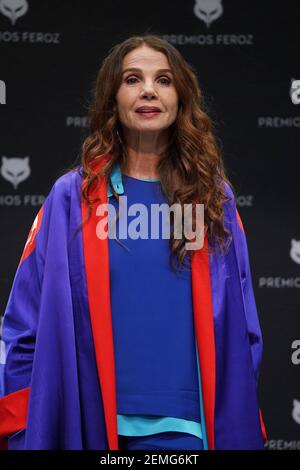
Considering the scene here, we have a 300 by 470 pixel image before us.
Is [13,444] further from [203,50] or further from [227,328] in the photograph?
[203,50]

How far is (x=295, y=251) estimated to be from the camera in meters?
3.79

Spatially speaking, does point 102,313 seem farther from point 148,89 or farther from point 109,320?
point 148,89

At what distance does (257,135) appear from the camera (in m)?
3.80

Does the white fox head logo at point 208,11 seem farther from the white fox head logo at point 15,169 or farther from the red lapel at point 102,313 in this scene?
the red lapel at point 102,313

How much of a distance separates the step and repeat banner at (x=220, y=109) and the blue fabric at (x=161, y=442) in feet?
6.20

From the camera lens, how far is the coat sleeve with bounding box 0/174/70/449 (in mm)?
2018

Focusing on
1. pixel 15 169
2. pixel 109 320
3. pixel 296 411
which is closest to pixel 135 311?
pixel 109 320

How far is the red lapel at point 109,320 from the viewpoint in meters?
1.93

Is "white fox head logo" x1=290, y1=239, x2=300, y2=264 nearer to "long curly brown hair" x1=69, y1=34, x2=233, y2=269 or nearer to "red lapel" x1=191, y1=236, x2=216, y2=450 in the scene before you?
"long curly brown hair" x1=69, y1=34, x2=233, y2=269

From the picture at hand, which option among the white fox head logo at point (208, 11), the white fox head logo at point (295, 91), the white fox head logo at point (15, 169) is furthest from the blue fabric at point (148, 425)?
the white fox head logo at point (208, 11)

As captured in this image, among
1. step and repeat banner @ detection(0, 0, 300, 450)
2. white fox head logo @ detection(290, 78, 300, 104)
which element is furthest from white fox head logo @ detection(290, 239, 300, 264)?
white fox head logo @ detection(290, 78, 300, 104)

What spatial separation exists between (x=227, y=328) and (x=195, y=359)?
12cm

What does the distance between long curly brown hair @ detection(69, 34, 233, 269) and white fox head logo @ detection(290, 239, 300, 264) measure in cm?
161

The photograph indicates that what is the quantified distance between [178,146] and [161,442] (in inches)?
31.2
